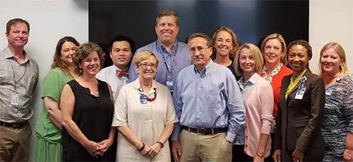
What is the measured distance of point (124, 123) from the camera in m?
3.22

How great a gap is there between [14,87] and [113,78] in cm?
99

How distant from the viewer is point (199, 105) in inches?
129

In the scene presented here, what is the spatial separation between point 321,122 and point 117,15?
7.27 ft

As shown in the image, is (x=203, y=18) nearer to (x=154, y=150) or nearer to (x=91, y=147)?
(x=154, y=150)

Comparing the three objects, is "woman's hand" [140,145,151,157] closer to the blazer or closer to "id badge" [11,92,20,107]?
the blazer

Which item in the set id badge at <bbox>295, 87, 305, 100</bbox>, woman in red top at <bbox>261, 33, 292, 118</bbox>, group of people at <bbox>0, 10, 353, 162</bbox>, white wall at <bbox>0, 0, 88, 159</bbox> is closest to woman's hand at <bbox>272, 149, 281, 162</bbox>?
group of people at <bbox>0, 10, 353, 162</bbox>

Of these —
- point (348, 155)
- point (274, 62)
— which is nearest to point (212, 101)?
point (274, 62)

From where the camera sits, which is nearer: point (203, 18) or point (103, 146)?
point (103, 146)

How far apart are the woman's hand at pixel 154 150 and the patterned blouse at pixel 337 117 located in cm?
140

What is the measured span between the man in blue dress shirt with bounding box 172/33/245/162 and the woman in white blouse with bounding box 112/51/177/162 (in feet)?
0.59

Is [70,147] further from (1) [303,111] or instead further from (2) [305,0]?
(2) [305,0]

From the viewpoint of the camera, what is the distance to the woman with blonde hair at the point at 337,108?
3.38 m

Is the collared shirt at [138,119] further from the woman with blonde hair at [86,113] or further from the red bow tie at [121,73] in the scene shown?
the red bow tie at [121,73]

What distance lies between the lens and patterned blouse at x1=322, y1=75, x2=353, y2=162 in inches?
133
